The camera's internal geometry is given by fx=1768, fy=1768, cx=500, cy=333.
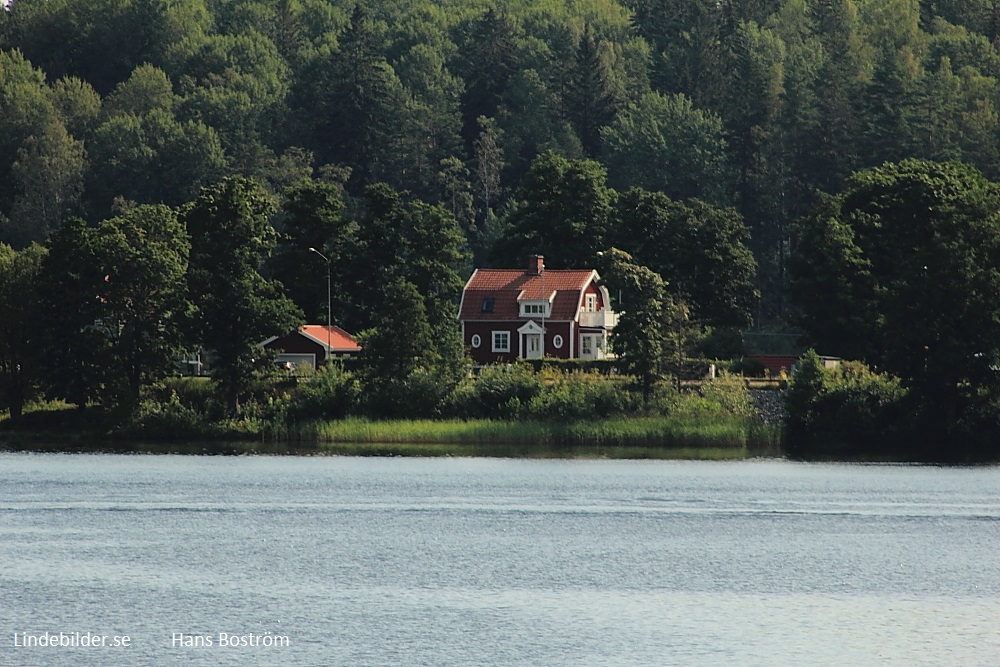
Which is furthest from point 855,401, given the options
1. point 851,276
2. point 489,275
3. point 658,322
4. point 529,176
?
point 529,176

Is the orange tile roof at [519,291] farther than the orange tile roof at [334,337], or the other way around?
the orange tile roof at [519,291]

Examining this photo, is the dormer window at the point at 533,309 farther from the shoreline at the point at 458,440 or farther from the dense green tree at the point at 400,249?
the shoreline at the point at 458,440

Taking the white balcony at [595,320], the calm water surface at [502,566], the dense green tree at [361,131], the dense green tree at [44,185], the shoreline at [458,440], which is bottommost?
the calm water surface at [502,566]

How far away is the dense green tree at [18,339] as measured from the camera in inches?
3792

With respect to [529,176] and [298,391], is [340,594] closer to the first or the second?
[298,391]

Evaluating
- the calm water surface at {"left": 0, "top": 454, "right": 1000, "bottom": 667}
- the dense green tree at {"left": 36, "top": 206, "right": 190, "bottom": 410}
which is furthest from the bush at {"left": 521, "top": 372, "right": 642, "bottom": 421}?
the dense green tree at {"left": 36, "top": 206, "right": 190, "bottom": 410}

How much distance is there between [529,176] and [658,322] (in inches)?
1861

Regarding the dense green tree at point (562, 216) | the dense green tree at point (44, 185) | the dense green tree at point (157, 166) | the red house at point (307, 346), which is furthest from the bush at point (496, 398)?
the dense green tree at point (44, 185)

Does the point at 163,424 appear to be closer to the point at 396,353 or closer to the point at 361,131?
the point at 396,353

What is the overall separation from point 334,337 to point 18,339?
27863mm

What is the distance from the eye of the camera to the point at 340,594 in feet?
152

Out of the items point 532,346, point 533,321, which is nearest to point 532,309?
point 533,321

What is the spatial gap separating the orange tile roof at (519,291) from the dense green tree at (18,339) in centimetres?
3920

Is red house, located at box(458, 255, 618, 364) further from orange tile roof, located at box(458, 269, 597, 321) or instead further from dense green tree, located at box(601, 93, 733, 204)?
dense green tree, located at box(601, 93, 733, 204)
